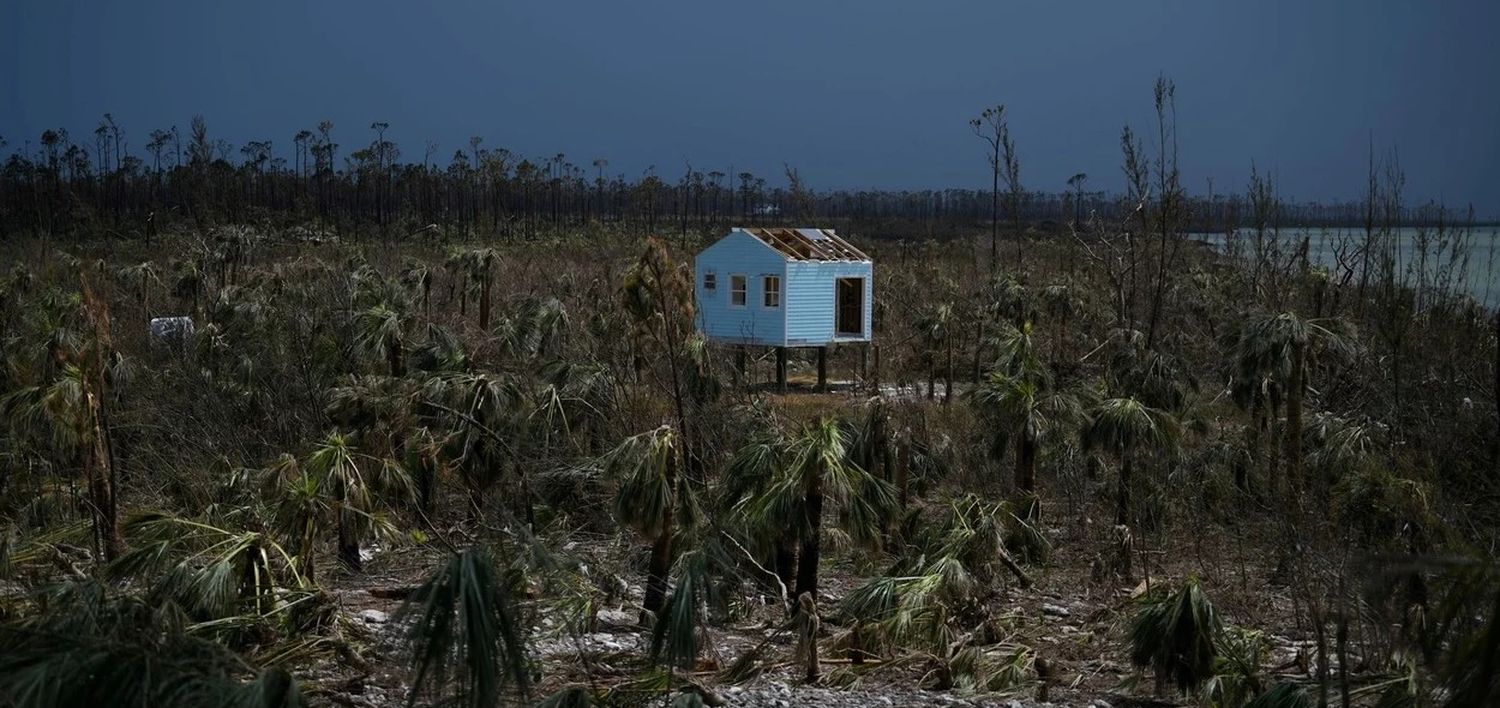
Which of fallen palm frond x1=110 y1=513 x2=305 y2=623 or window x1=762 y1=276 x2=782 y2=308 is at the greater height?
window x1=762 y1=276 x2=782 y2=308

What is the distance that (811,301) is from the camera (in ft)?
124

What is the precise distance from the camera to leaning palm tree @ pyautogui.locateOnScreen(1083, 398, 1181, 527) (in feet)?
51.2

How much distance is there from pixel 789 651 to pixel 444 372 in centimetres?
638

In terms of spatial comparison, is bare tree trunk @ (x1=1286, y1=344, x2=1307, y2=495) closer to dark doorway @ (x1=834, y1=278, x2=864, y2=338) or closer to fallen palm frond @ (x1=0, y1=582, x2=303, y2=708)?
fallen palm frond @ (x1=0, y1=582, x2=303, y2=708)

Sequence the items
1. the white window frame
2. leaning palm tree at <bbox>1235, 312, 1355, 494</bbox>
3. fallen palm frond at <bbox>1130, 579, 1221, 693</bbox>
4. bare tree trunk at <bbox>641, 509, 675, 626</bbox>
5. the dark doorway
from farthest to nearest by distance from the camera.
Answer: the dark doorway → the white window frame → leaning palm tree at <bbox>1235, 312, 1355, 494</bbox> → bare tree trunk at <bbox>641, 509, 675, 626</bbox> → fallen palm frond at <bbox>1130, 579, 1221, 693</bbox>

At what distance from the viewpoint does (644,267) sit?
13.5 m

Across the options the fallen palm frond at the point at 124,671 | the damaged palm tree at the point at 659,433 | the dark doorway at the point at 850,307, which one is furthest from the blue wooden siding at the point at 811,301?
the fallen palm frond at the point at 124,671

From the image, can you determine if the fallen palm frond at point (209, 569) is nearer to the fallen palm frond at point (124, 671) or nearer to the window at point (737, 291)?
the fallen palm frond at point (124, 671)

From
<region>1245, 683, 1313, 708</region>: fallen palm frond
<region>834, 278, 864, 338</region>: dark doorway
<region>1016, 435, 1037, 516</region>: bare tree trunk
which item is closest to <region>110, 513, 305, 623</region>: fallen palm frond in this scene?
<region>1245, 683, 1313, 708</region>: fallen palm frond

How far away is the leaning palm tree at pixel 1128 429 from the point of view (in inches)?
614

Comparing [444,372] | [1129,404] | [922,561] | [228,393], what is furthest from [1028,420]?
[228,393]

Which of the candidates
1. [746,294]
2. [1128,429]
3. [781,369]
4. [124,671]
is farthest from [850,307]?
[124,671]

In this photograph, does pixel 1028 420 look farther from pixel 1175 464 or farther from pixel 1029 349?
pixel 1175 464

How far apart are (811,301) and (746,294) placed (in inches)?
73.8
